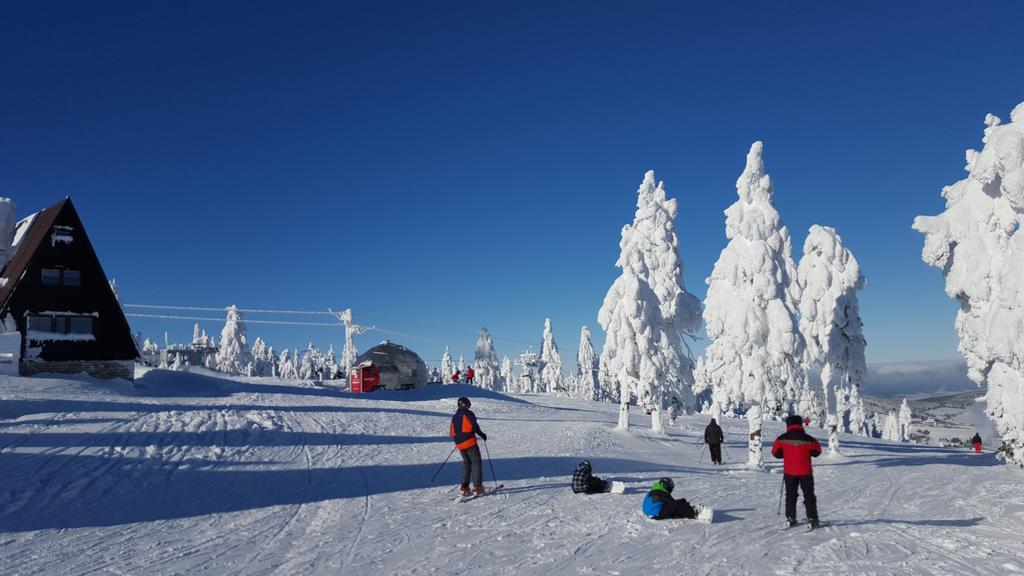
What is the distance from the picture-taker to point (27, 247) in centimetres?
2975

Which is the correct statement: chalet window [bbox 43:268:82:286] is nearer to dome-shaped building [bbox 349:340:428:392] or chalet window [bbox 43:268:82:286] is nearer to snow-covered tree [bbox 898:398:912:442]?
dome-shaped building [bbox 349:340:428:392]

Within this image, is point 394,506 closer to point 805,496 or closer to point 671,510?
point 671,510

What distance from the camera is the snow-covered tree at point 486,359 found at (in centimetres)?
8512

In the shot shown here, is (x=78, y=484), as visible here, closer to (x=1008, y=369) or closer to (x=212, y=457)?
(x=212, y=457)

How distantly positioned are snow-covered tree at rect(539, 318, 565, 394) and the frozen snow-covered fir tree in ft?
181

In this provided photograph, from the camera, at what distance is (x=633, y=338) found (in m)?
27.5

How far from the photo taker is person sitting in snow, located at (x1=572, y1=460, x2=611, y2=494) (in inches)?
472

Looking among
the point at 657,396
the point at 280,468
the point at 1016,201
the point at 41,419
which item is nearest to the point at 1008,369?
the point at 1016,201

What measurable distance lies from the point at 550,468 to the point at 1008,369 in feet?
39.2

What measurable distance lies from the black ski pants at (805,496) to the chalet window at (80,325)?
31.6 metres

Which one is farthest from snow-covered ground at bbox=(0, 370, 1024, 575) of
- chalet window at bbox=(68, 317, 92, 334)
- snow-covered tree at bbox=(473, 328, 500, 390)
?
snow-covered tree at bbox=(473, 328, 500, 390)

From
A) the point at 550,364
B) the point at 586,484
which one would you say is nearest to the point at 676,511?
the point at 586,484

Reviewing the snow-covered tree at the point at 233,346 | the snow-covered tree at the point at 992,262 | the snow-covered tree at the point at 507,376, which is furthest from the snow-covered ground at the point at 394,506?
the snow-covered tree at the point at 507,376

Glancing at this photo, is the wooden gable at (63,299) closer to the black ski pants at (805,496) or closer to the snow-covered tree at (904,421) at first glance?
the black ski pants at (805,496)
